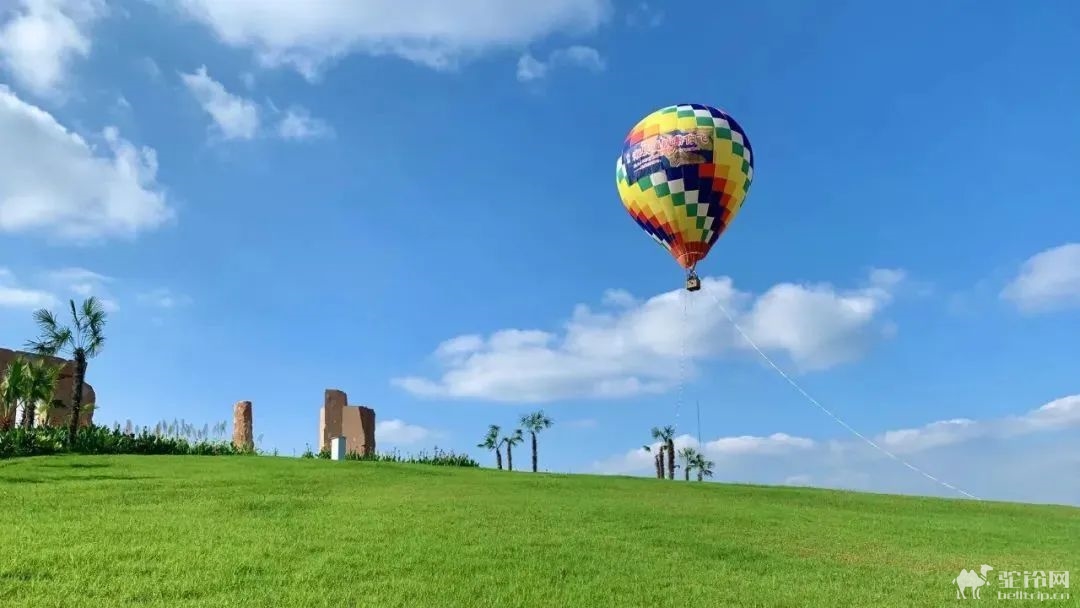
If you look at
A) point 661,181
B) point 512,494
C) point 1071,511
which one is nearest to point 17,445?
point 512,494

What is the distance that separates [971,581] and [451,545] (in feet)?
29.3

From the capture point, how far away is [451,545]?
556 inches

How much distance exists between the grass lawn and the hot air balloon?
870 cm

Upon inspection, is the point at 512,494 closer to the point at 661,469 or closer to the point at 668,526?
the point at 668,526

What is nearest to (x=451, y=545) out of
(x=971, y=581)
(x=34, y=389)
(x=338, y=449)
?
(x=971, y=581)

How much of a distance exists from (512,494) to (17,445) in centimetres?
2252

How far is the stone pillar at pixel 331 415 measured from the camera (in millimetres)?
45594

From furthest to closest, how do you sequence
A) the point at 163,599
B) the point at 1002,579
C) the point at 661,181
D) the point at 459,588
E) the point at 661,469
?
the point at 661,469, the point at 661,181, the point at 1002,579, the point at 459,588, the point at 163,599

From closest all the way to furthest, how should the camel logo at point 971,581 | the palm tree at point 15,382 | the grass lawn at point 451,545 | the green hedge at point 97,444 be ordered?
the grass lawn at point 451,545, the camel logo at point 971,581, the green hedge at point 97,444, the palm tree at point 15,382

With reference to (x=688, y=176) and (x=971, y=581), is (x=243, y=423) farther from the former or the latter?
(x=971, y=581)

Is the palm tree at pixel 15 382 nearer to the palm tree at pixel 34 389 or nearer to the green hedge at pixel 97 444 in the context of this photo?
the palm tree at pixel 34 389

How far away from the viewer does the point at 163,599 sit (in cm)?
1024

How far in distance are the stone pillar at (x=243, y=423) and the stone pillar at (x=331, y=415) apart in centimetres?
381

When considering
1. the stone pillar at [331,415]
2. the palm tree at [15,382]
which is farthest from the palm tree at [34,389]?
the stone pillar at [331,415]
